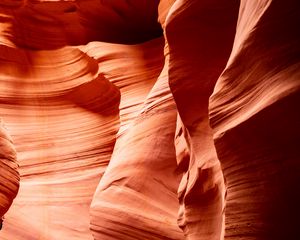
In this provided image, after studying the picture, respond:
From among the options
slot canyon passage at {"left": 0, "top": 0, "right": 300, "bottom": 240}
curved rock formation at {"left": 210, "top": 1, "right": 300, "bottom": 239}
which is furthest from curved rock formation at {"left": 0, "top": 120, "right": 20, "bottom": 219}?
curved rock formation at {"left": 210, "top": 1, "right": 300, "bottom": 239}

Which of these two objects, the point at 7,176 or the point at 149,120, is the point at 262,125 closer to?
the point at 7,176

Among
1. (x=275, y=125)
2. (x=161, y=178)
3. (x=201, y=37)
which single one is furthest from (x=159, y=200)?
(x=275, y=125)

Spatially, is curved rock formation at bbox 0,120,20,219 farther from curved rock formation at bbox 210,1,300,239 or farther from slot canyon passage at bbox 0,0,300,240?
curved rock formation at bbox 210,1,300,239

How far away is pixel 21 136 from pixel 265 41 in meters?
4.38

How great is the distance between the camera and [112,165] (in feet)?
17.9

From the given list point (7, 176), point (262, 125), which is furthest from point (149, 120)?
point (262, 125)

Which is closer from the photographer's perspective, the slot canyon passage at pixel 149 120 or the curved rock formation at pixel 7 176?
the slot canyon passage at pixel 149 120

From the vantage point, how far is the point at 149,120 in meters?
5.39

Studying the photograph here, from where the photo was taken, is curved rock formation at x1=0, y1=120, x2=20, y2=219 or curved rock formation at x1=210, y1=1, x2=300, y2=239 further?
curved rock formation at x1=0, y1=120, x2=20, y2=219

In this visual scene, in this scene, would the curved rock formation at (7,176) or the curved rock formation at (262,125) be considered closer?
the curved rock formation at (262,125)

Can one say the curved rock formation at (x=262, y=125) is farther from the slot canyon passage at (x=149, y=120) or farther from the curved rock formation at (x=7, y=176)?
the curved rock formation at (x=7, y=176)

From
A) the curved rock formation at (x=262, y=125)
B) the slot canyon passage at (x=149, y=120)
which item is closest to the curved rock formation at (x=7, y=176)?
the slot canyon passage at (x=149, y=120)

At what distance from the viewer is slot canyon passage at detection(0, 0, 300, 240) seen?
2652mm

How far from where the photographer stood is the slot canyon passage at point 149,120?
8.70ft
